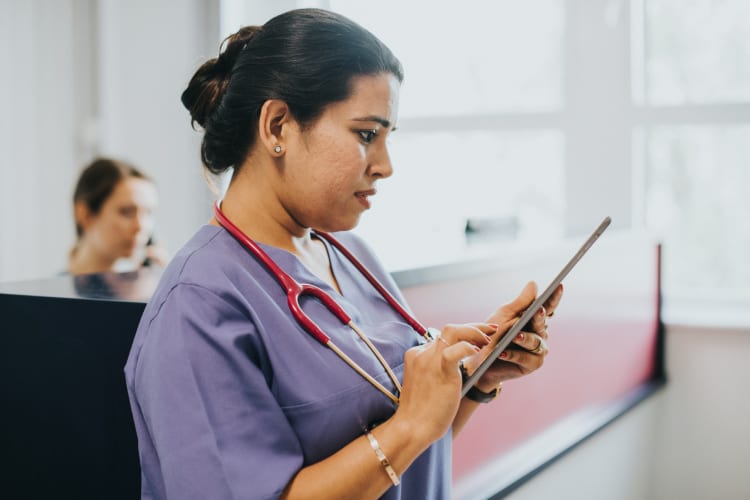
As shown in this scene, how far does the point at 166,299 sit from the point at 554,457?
52.0 inches

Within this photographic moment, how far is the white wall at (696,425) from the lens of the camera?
9.10ft

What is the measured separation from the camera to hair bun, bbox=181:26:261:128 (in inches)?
42.4

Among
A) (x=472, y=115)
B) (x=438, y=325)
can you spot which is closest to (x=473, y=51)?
(x=472, y=115)

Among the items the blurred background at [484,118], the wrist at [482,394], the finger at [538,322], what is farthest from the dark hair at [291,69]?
the blurred background at [484,118]

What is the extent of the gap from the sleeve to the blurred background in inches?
72.6

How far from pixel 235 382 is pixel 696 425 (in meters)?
2.40

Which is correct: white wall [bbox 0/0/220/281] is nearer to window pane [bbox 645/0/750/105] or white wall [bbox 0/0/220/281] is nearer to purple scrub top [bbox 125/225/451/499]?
window pane [bbox 645/0/750/105]

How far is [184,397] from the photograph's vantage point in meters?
0.84

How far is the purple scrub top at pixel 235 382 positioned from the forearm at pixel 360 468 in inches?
0.9

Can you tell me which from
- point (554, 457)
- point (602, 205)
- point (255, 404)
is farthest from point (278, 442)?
point (602, 205)

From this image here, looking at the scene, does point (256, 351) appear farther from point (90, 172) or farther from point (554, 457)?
point (90, 172)

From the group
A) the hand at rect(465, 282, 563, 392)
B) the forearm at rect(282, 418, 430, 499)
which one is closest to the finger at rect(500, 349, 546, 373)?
the hand at rect(465, 282, 563, 392)

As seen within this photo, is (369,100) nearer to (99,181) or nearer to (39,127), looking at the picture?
(99,181)

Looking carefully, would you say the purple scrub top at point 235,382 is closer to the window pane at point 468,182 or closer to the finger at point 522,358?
the finger at point 522,358
